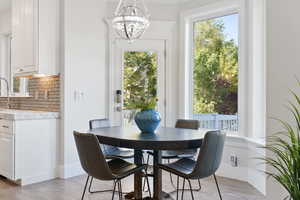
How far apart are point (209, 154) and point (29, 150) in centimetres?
248

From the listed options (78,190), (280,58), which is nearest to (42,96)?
(78,190)

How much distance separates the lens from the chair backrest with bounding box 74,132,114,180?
7.98 feet

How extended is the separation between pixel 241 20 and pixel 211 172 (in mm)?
2349

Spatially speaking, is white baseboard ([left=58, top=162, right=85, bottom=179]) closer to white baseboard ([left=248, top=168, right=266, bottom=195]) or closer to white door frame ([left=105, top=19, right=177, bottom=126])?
white door frame ([left=105, top=19, right=177, bottom=126])

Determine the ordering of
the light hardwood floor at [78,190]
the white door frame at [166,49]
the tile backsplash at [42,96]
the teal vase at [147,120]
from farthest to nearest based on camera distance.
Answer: the white door frame at [166,49] < the tile backsplash at [42,96] < the light hardwood floor at [78,190] < the teal vase at [147,120]

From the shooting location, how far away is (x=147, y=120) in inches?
116

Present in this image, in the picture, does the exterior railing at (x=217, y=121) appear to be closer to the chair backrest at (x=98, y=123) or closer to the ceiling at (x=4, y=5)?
the chair backrest at (x=98, y=123)

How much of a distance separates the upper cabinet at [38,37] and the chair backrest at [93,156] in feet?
6.08

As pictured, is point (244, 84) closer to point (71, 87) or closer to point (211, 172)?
point (211, 172)

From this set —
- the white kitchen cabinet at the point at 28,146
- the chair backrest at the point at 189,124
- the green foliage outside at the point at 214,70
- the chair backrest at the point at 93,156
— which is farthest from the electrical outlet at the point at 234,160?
the white kitchen cabinet at the point at 28,146

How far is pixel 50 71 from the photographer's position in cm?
402

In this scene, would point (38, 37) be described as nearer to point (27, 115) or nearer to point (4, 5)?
point (27, 115)

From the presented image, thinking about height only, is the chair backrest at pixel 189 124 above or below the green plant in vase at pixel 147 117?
below

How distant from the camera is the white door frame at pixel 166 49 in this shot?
4641 mm
